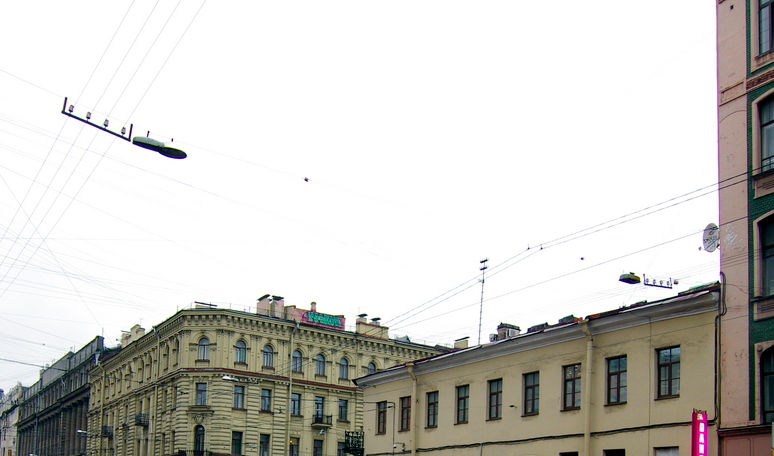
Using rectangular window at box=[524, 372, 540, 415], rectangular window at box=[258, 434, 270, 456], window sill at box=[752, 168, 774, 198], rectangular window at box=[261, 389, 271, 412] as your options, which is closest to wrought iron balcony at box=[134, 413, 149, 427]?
rectangular window at box=[261, 389, 271, 412]

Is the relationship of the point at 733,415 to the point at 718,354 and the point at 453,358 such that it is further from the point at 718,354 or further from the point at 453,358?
the point at 453,358

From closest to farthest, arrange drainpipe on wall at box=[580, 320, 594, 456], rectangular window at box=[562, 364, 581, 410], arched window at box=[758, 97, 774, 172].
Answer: arched window at box=[758, 97, 774, 172] < drainpipe on wall at box=[580, 320, 594, 456] < rectangular window at box=[562, 364, 581, 410]

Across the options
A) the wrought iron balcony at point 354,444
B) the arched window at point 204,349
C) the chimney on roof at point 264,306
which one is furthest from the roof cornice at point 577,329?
the chimney on roof at point 264,306

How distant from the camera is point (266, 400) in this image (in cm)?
6719

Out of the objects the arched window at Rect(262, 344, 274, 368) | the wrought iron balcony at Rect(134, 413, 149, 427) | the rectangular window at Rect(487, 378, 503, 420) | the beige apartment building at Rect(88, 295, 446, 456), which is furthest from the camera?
the wrought iron balcony at Rect(134, 413, 149, 427)

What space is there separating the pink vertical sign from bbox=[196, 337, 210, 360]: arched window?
46.9 m

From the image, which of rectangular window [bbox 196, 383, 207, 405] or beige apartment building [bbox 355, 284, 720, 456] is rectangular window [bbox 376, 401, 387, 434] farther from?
rectangular window [bbox 196, 383, 207, 405]

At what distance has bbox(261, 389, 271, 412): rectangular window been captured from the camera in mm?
66875

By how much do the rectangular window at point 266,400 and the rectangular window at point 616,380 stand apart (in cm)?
4154

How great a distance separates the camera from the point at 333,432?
68.7 meters

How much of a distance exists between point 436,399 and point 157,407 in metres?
37.9

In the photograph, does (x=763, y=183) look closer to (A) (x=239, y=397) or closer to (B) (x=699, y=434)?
(B) (x=699, y=434)

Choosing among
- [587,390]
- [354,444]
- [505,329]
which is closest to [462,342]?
[505,329]

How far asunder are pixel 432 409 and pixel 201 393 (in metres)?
30.8
